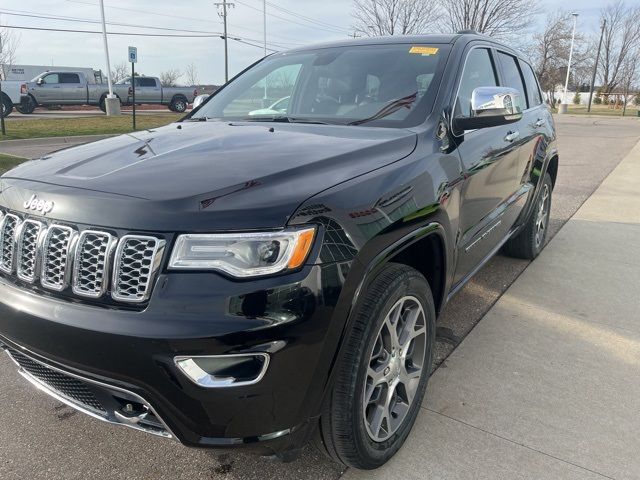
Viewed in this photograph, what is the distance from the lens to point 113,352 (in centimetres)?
165

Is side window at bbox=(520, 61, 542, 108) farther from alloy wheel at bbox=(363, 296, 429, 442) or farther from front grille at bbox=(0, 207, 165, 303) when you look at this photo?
front grille at bbox=(0, 207, 165, 303)

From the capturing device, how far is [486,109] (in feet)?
8.77

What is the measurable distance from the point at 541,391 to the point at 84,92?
1059 inches

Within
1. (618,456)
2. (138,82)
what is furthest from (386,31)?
(618,456)

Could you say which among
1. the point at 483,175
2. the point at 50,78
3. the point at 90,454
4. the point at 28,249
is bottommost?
the point at 90,454

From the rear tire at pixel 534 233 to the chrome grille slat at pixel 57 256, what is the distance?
380cm

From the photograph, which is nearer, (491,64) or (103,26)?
(491,64)

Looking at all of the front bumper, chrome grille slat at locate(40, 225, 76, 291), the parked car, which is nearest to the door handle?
the front bumper

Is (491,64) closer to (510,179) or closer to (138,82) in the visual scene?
(510,179)

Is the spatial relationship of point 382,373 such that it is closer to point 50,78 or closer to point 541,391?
point 541,391

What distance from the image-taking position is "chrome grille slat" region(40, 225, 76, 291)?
5.85 ft

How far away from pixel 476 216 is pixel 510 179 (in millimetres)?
812

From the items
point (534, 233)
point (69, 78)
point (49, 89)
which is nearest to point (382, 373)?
point (534, 233)

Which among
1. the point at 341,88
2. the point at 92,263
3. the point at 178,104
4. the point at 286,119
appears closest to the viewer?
the point at 92,263
